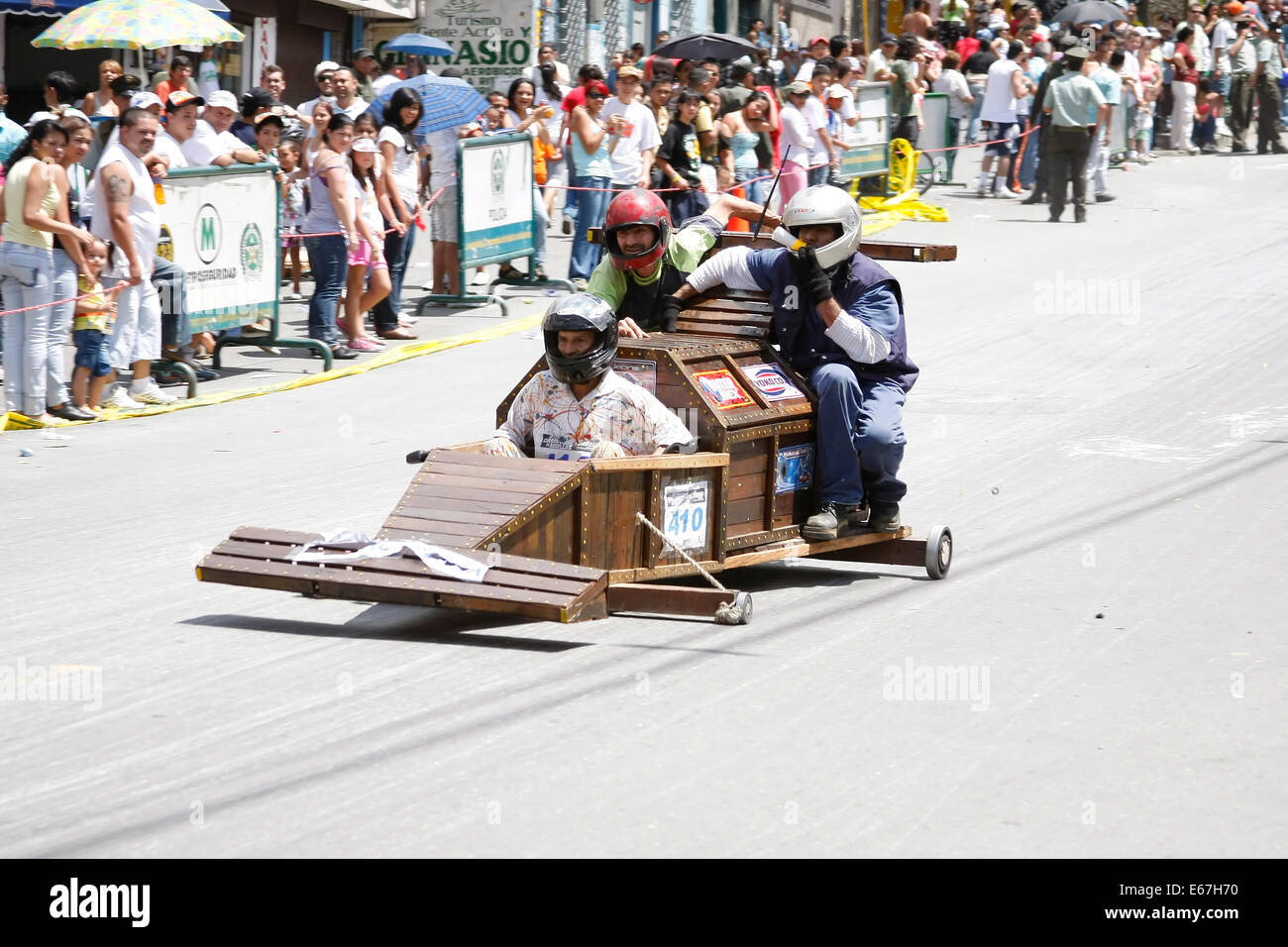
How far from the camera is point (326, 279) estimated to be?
15000 millimetres

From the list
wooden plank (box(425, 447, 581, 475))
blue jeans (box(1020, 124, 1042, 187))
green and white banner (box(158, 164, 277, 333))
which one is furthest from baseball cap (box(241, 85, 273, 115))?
blue jeans (box(1020, 124, 1042, 187))

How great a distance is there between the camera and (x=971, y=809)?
540cm

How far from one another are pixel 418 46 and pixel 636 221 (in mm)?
18559

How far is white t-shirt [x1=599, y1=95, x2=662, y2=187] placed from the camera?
61.3 ft

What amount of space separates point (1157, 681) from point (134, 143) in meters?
8.45

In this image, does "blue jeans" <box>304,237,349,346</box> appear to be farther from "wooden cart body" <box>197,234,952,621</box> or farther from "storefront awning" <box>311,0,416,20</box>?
"storefront awning" <box>311,0,416,20</box>

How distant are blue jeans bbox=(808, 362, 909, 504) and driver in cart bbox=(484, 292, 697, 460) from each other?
846 millimetres

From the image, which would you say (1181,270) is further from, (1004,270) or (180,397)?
(180,397)

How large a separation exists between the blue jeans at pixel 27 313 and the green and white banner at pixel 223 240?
4.72 ft

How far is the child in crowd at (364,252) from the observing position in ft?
49.6

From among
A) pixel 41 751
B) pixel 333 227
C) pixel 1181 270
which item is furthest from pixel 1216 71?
pixel 41 751

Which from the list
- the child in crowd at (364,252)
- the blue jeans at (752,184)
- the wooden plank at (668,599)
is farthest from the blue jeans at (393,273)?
the wooden plank at (668,599)

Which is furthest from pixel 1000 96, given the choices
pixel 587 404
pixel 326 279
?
pixel 587 404

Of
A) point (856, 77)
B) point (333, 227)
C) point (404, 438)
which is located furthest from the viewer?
point (856, 77)
